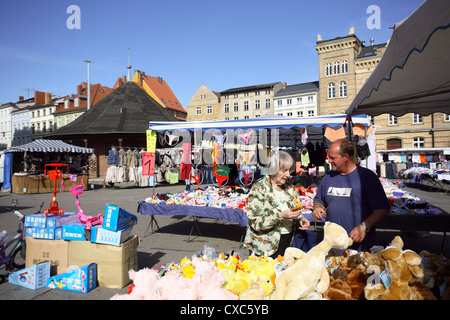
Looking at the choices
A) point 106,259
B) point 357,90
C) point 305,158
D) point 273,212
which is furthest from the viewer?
point 357,90

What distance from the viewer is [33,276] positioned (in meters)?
3.65

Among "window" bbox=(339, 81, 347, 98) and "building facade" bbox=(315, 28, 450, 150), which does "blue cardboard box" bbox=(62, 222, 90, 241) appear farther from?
"window" bbox=(339, 81, 347, 98)

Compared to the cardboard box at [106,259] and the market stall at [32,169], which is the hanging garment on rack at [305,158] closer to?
the cardboard box at [106,259]

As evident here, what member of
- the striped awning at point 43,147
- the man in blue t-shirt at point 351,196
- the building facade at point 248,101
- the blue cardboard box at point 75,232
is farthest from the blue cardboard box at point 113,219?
the building facade at point 248,101

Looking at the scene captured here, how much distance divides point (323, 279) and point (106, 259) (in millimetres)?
3217

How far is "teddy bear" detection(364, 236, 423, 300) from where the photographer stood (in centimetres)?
127

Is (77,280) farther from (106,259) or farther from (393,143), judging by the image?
(393,143)

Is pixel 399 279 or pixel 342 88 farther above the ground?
pixel 342 88

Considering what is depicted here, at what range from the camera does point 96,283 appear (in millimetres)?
3771

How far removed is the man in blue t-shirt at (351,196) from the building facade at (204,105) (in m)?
50.5

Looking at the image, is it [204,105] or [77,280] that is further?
[204,105]

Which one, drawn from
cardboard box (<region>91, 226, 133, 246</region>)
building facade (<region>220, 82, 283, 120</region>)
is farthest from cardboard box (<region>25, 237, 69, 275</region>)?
building facade (<region>220, 82, 283, 120</region>)

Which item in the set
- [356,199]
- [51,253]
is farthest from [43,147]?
[356,199]

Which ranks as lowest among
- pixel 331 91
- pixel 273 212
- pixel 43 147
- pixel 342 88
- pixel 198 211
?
pixel 198 211
